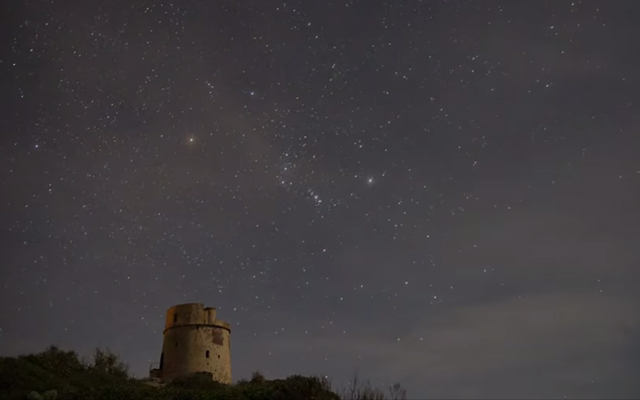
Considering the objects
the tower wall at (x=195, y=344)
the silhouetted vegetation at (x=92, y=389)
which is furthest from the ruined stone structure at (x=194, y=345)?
the silhouetted vegetation at (x=92, y=389)

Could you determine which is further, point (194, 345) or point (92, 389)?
point (194, 345)

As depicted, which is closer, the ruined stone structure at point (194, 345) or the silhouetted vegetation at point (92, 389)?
the silhouetted vegetation at point (92, 389)

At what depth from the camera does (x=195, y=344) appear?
36.8m

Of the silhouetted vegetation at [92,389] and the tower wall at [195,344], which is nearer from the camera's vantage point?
the silhouetted vegetation at [92,389]

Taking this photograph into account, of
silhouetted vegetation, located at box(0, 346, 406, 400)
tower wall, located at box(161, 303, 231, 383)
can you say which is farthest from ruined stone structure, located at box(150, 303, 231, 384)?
silhouetted vegetation, located at box(0, 346, 406, 400)

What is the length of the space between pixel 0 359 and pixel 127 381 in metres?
6.82

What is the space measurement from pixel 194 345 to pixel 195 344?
0.08 m

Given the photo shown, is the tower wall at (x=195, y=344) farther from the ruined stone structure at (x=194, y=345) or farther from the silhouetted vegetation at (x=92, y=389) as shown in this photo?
the silhouetted vegetation at (x=92, y=389)

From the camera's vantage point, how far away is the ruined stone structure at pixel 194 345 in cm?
3641

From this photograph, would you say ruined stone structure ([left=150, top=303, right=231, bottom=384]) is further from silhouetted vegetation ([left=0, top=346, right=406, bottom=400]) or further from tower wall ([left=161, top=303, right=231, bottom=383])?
silhouetted vegetation ([left=0, top=346, right=406, bottom=400])

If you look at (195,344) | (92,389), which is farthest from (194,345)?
(92,389)

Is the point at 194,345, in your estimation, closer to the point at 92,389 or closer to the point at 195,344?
the point at 195,344

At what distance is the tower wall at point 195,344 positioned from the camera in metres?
36.4

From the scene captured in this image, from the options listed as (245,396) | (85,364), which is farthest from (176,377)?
(245,396)
